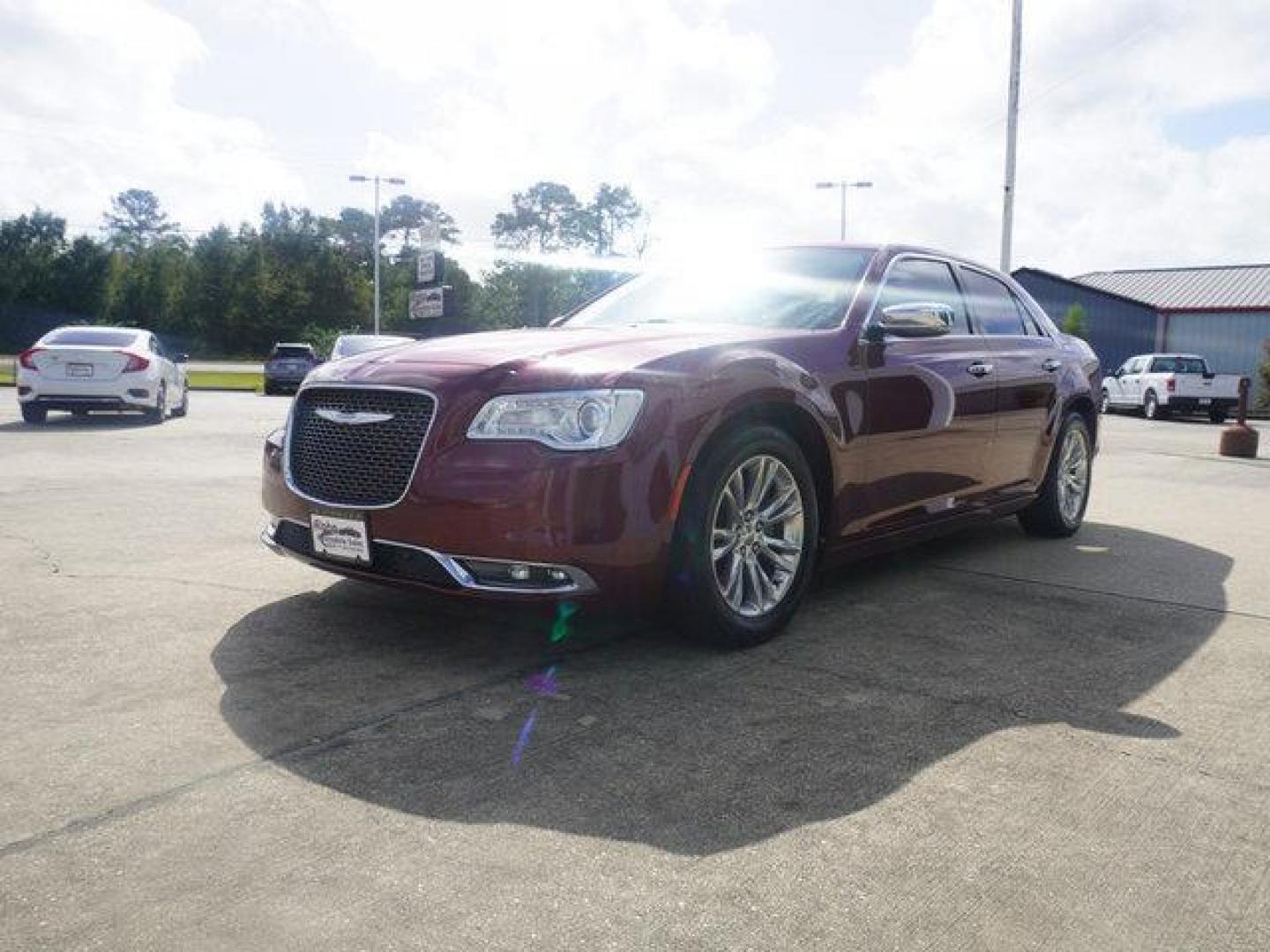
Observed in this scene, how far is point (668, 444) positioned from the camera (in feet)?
12.2

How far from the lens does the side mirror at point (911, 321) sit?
4688mm

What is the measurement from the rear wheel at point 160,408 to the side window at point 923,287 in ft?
41.5

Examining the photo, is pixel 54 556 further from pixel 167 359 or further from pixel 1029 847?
pixel 167 359

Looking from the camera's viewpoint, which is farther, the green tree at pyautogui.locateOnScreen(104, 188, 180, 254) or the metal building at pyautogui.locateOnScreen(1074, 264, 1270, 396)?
the green tree at pyautogui.locateOnScreen(104, 188, 180, 254)

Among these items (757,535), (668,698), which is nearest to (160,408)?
(757,535)

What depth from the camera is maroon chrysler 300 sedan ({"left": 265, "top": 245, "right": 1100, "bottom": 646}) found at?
3.59 m

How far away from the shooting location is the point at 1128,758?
307 cm

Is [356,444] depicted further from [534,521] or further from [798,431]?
[798,431]

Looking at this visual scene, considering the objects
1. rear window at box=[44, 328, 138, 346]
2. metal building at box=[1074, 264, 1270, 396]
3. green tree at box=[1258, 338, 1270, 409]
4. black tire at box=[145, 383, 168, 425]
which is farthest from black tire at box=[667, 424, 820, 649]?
metal building at box=[1074, 264, 1270, 396]

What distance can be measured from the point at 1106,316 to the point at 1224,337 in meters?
4.53

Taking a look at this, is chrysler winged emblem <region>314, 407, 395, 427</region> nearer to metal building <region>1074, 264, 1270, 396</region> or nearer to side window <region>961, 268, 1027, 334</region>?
side window <region>961, 268, 1027, 334</region>

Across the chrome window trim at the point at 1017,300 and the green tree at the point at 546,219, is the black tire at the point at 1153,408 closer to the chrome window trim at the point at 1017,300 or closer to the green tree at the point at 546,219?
the chrome window trim at the point at 1017,300

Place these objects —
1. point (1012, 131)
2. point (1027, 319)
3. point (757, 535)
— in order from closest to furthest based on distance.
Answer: point (757, 535)
point (1027, 319)
point (1012, 131)

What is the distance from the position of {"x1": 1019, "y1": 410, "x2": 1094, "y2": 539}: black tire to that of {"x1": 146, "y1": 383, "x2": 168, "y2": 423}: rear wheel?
12525 mm
